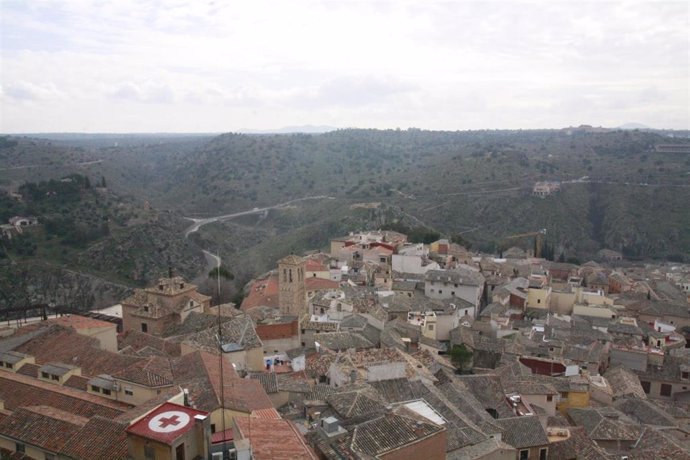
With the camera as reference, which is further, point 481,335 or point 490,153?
point 490,153

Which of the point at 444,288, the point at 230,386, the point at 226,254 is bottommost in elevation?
the point at 226,254

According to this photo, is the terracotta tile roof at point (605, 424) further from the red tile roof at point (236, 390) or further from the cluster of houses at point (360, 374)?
the red tile roof at point (236, 390)

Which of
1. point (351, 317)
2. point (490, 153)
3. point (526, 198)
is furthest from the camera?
point (490, 153)

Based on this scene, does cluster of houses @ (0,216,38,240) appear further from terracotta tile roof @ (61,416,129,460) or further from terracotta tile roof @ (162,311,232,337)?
terracotta tile roof @ (61,416,129,460)

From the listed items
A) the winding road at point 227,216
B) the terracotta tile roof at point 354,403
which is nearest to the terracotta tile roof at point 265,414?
the terracotta tile roof at point 354,403

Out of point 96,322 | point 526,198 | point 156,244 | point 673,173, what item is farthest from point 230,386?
point 673,173

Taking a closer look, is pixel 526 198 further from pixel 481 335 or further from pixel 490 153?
pixel 481 335
